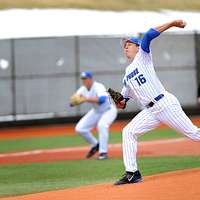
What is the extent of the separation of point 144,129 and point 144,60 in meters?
0.97

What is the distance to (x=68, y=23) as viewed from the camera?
25922 millimetres

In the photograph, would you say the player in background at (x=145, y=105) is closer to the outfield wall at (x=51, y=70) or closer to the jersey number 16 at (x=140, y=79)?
the jersey number 16 at (x=140, y=79)

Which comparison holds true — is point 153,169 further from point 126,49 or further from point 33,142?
point 33,142

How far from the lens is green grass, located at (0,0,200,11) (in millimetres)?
26625

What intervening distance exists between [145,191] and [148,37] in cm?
202

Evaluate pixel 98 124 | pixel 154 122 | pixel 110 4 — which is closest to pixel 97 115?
pixel 98 124

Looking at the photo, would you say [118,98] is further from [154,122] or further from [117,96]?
[154,122]

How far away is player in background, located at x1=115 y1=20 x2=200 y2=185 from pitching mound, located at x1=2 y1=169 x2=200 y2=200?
0.36m

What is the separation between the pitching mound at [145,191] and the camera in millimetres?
9523

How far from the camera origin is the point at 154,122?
10.9 m

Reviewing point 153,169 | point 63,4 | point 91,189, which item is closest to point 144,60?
point 91,189

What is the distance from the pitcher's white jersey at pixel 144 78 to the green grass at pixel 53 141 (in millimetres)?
9419

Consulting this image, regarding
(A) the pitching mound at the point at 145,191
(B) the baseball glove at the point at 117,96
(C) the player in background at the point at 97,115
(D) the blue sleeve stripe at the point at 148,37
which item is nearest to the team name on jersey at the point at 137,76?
(D) the blue sleeve stripe at the point at 148,37

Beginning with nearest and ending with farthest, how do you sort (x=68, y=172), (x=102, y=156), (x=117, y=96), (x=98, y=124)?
(x=117, y=96) → (x=68, y=172) → (x=102, y=156) → (x=98, y=124)
